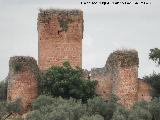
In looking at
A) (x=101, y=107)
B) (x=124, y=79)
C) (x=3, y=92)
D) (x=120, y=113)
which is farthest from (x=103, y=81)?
(x=3, y=92)

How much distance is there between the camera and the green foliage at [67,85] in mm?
56938

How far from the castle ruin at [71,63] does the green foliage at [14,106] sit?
58 cm

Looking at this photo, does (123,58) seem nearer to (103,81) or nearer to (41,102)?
(103,81)

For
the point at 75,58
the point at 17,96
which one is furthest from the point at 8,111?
the point at 75,58

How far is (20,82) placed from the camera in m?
57.0

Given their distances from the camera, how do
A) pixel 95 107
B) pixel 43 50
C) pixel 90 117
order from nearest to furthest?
1. pixel 90 117
2. pixel 95 107
3. pixel 43 50

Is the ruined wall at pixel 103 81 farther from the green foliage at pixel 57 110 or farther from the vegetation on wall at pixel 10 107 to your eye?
the vegetation on wall at pixel 10 107

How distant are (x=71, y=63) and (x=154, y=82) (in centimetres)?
428

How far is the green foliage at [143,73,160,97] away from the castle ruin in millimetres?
407

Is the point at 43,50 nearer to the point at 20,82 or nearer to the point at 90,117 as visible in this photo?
the point at 20,82

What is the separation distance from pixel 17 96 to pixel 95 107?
4370mm

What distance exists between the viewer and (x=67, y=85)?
57.0m

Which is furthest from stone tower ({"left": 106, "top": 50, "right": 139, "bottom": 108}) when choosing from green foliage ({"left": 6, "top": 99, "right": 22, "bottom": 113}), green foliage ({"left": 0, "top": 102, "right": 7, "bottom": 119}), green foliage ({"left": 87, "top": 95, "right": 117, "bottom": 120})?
green foliage ({"left": 0, "top": 102, "right": 7, "bottom": 119})

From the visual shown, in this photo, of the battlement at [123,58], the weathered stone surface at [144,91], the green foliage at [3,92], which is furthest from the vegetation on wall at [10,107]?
the weathered stone surface at [144,91]
